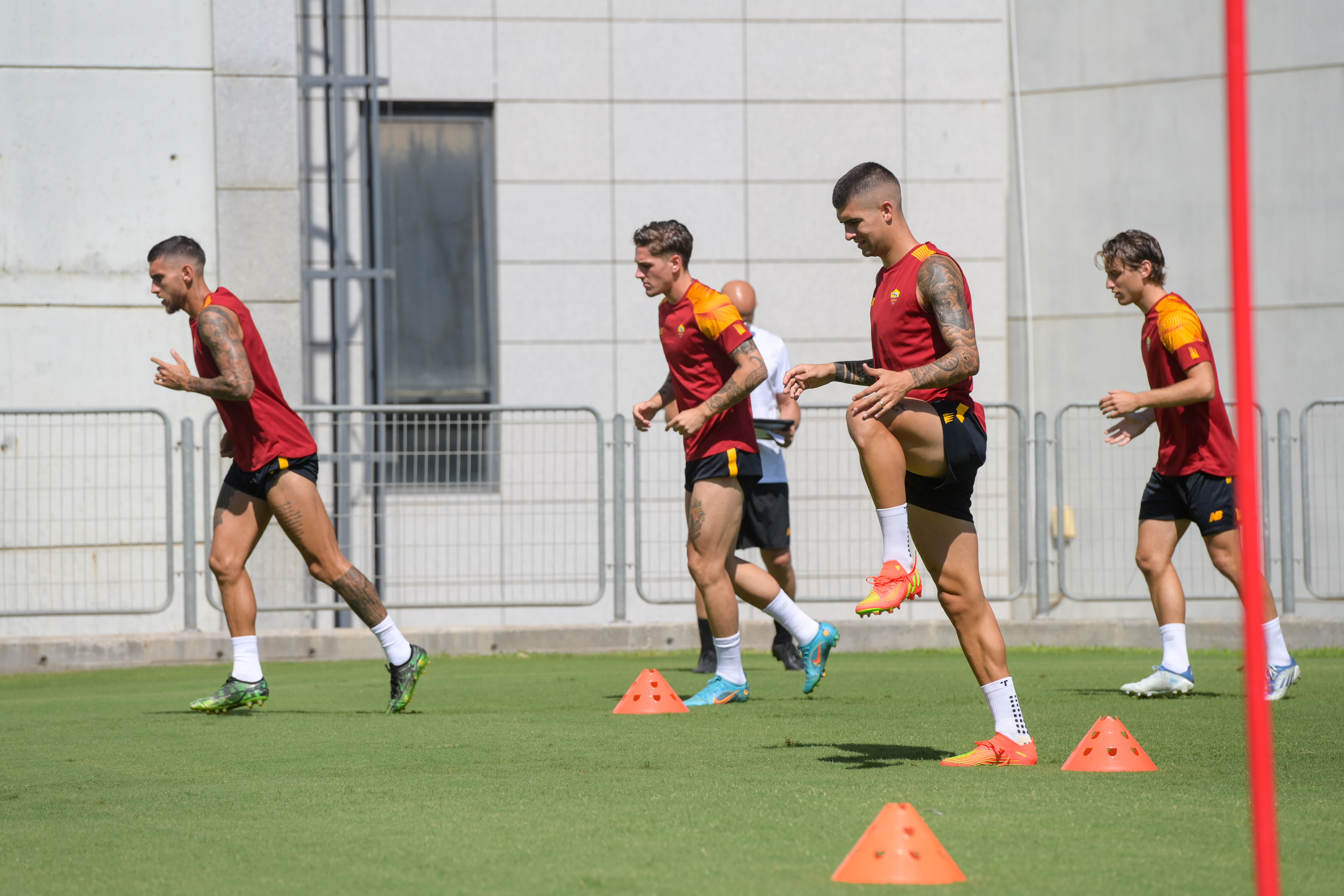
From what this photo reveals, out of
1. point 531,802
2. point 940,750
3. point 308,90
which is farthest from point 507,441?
point 531,802

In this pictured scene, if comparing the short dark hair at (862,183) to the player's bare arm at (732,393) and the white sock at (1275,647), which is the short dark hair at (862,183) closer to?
the player's bare arm at (732,393)

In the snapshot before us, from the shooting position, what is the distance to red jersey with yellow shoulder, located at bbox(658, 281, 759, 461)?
23.2 feet

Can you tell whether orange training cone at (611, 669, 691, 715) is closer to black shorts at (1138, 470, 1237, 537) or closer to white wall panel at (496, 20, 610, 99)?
black shorts at (1138, 470, 1237, 537)

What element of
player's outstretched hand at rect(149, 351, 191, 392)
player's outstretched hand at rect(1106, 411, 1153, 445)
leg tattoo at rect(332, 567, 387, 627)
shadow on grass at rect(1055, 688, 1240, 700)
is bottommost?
shadow on grass at rect(1055, 688, 1240, 700)

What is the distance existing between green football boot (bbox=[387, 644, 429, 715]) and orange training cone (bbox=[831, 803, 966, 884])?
411 centimetres

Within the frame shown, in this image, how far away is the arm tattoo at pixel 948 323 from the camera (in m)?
4.78

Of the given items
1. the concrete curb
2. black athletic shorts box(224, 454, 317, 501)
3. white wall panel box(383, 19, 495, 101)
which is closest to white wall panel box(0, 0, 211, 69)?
white wall panel box(383, 19, 495, 101)

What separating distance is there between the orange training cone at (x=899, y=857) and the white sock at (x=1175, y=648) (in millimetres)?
4481

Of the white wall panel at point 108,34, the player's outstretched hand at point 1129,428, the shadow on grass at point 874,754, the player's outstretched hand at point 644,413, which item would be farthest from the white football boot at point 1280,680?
the white wall panel at point 108,34

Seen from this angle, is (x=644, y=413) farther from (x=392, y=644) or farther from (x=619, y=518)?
(x=619, y=518)

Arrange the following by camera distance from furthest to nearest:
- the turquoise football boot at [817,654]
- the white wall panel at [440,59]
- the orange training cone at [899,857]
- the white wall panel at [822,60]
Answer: the white wall panel at [822,60] < the white wall panel at [440,59] < the turquoise football boot at [817,654] < the orange training cone at [899,857]

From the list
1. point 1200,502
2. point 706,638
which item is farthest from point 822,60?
point 1200,502

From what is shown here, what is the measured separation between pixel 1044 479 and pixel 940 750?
6313 millimetres

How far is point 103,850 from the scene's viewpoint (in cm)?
394
